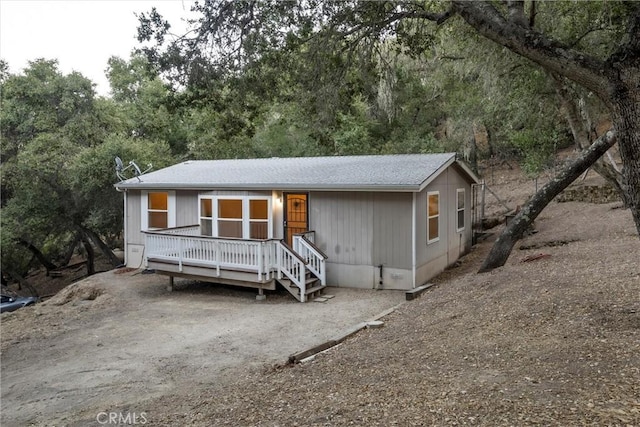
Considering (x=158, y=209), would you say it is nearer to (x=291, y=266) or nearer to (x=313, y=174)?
(x=313, y=174)

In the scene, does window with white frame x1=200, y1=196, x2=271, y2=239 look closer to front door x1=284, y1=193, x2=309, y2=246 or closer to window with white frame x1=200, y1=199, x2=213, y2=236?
window with white frame x1=200, y1=199, x2=213, y2=236

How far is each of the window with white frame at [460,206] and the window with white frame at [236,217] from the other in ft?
18.4

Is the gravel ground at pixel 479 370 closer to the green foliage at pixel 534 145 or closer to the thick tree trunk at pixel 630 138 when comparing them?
the thick tree trunk at pixel 630 138

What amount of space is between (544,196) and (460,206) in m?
4.84

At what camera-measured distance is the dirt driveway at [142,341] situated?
5.39 metres

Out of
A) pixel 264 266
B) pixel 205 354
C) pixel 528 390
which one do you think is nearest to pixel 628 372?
pixel 528 390

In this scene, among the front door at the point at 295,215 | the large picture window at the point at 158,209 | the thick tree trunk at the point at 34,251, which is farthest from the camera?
the thick tree trunk at the point at 34,251

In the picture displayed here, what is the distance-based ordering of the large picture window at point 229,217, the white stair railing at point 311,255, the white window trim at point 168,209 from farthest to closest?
the white window trim at point 168,209, the large picture window at point 229,217, the white stair railing at point 311,255

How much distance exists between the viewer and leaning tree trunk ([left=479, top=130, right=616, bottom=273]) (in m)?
7.45

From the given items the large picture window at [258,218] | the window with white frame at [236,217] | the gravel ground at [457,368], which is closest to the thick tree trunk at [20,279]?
the window with white frame at [236,217]

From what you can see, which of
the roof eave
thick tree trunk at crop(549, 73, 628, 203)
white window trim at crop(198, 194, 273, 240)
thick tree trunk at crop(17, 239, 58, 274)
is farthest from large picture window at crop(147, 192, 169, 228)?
thick tree trunk at crop(549, 73, 628, 203)

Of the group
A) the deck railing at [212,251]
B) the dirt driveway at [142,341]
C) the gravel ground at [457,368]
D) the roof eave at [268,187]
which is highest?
the roof eave at [268,187]

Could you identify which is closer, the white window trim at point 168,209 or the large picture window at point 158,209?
the white window trim at point 168,209

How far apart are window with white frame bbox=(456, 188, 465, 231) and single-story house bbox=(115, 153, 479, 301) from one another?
62 millimetres
